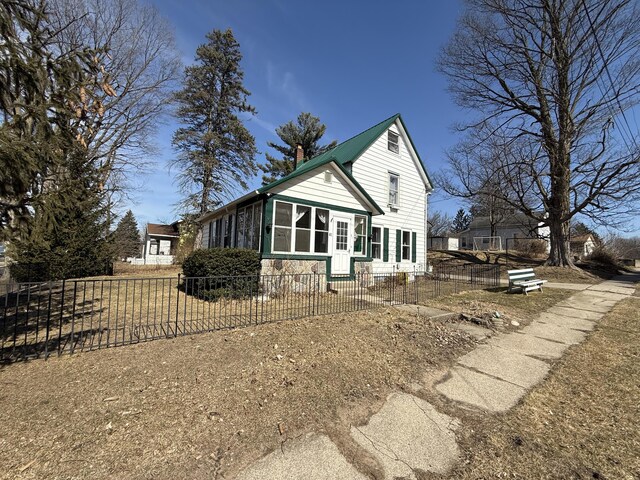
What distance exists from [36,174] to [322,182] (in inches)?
323

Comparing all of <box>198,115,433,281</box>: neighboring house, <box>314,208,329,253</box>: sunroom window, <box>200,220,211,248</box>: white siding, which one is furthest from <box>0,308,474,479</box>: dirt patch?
<box>200,220,211,248</box>: white siding

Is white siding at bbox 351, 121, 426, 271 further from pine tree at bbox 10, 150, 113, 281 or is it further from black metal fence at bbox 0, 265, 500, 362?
pine tree at bbox 10, 150, 113, 281

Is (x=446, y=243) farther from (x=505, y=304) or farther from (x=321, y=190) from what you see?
(x=321, y=190)

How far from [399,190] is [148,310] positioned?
13267mm

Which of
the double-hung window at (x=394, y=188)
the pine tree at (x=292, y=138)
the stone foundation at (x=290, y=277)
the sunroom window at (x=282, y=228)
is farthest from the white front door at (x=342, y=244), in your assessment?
the pine tree at (x=292, y=138)

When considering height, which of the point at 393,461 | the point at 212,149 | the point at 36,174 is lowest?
the point at 393,461

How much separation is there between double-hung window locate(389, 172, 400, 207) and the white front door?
472cm

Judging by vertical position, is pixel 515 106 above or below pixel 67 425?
above

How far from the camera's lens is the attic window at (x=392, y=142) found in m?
15.6

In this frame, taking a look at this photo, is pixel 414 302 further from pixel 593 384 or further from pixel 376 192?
pixel 376 192

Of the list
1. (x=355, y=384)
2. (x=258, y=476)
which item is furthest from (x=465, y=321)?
(x=258, y=476)

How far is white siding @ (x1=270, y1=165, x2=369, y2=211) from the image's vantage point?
10.3 m

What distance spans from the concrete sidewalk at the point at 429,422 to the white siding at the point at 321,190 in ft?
23.9

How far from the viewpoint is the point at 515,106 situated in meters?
18.0
